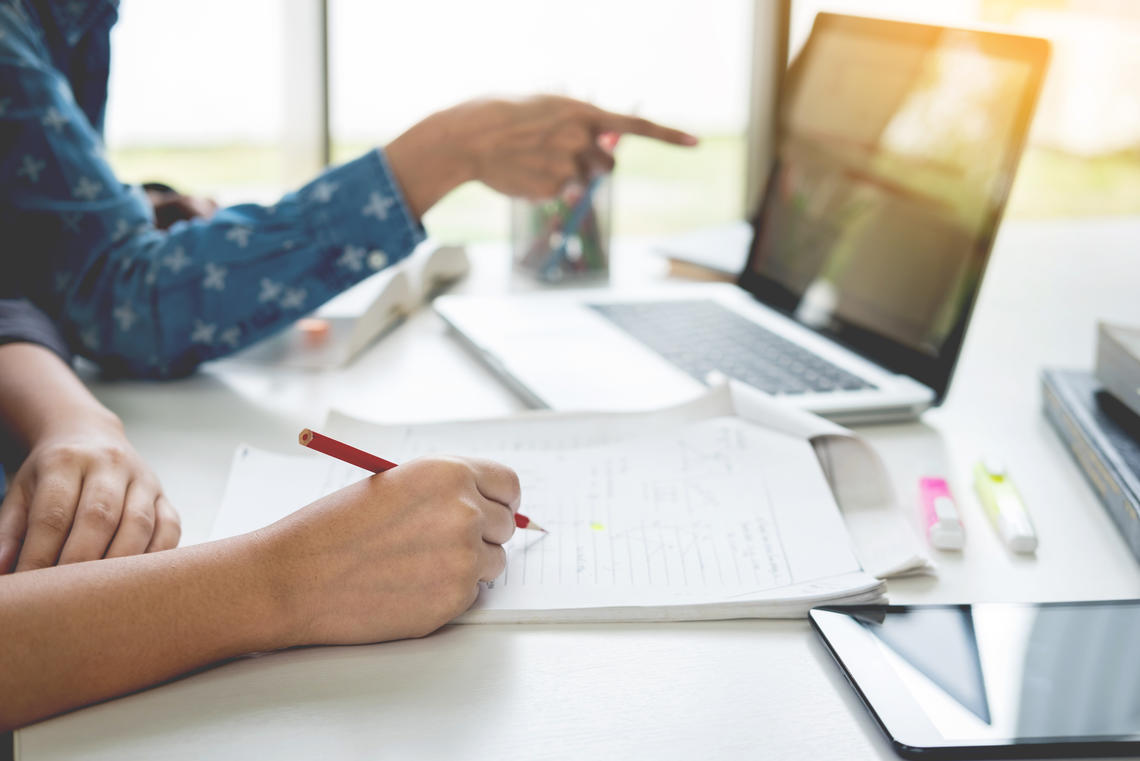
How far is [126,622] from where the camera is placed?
52cm

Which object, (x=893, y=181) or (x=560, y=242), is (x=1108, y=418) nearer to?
(x=893, y=181)

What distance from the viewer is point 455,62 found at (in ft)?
13.1

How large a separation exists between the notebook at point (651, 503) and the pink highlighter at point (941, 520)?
1.9 inches

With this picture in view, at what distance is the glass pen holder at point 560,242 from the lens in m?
1.30

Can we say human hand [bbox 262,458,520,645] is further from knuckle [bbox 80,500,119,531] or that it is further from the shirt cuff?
the shirt cuff

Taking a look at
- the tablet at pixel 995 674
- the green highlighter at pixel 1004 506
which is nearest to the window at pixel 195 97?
the green highlighter at pixel 1004 506

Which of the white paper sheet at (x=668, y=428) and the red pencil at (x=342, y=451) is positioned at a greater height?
the red pencil at (x=342, y=451)

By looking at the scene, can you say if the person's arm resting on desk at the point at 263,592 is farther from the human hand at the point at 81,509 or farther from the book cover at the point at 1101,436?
the book cover at the point at 1101,436

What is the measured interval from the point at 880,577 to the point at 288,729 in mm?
331

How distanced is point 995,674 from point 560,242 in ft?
2.89

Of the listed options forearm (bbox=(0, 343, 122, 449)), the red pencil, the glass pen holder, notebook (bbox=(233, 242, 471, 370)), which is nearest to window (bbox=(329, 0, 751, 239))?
the glass pen holder

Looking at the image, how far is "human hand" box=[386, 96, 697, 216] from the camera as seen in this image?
1.00 metres

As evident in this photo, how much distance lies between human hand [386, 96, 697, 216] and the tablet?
1.95ft

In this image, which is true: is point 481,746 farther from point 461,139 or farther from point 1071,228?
point 1071,228
